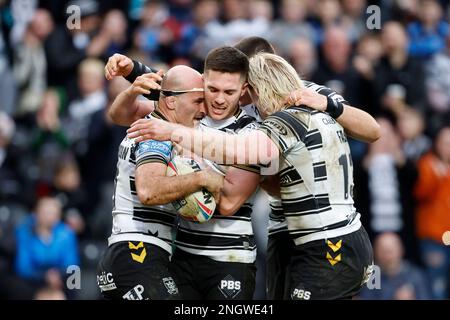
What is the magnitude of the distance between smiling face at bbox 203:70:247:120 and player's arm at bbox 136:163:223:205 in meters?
0.59

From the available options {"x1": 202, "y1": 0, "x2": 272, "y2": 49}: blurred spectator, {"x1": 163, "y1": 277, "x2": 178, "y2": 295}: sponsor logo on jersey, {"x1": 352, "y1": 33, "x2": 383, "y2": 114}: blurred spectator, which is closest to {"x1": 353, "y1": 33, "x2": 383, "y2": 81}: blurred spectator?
{"x1": 352, "y1": 33, "x2": 383, "y2": 114}: blurred spectator

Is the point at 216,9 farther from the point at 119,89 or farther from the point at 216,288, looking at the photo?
the point at 216,288

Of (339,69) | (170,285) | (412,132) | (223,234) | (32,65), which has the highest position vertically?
(32,65)

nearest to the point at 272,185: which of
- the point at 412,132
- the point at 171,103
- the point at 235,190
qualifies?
the point at 235,190

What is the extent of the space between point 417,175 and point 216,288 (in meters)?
5.81

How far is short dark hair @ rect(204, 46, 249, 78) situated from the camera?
7703 mm

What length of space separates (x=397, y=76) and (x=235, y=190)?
6613 mm

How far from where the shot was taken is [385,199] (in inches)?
506

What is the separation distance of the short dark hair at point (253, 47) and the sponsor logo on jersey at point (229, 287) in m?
1.74

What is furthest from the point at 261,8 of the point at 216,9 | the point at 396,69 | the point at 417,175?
the point at 417,175

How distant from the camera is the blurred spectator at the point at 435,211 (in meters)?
13.0

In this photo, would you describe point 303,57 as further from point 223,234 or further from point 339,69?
point 223,234

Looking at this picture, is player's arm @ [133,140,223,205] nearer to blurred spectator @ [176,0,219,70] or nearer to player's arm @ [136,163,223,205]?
player's arm @ [136,163,223,205]

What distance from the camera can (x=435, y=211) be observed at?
42.8 ft
